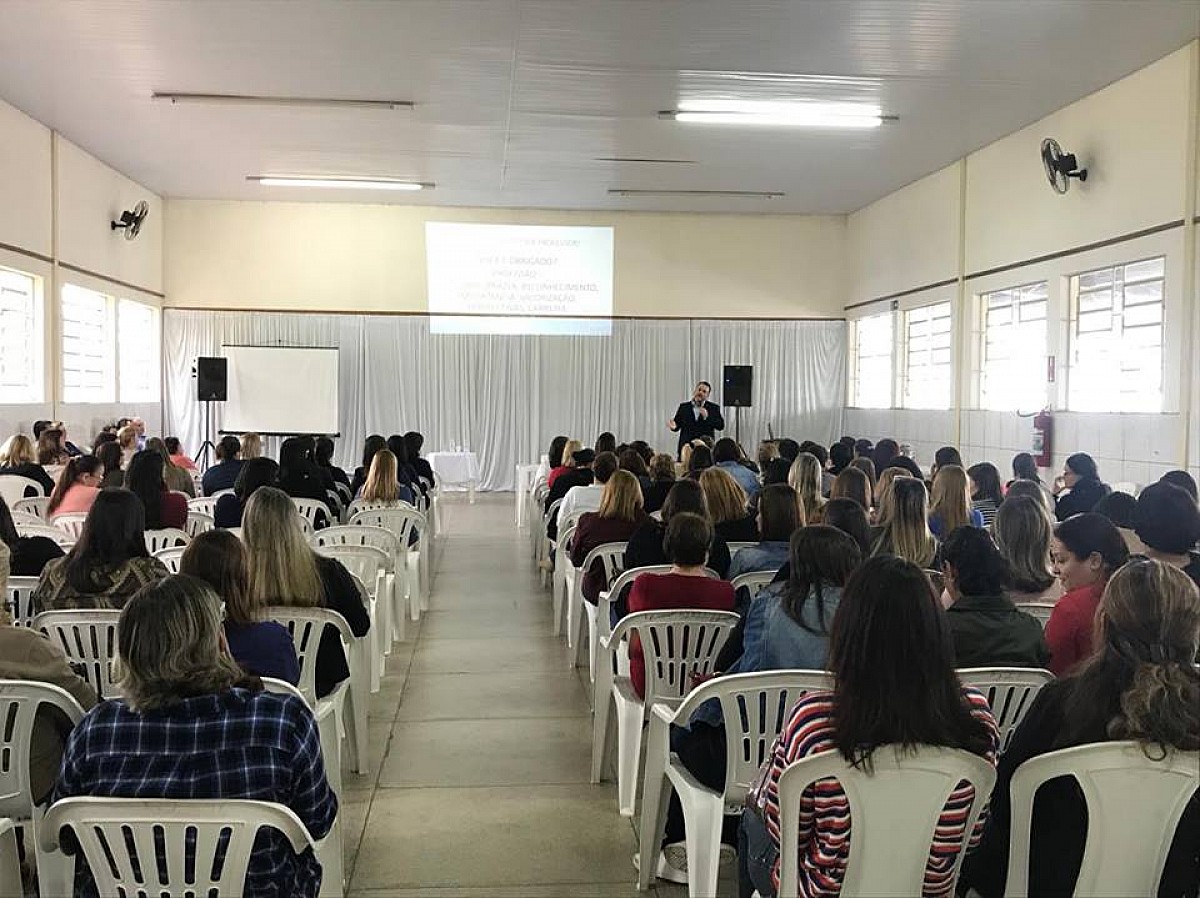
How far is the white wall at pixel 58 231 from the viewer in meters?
9.88

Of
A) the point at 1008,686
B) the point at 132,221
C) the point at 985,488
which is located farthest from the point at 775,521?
the point at 132,221

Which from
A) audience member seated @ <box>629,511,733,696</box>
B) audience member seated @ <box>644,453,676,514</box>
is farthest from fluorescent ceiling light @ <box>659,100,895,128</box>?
A: audience member seated @ <box>629,511,733,696</box>

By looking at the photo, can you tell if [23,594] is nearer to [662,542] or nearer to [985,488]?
[662,542]

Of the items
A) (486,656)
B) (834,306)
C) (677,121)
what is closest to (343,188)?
(677,121)

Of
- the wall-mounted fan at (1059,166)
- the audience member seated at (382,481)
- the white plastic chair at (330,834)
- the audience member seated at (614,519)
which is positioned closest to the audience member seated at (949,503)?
the audience member seated at (614,519)

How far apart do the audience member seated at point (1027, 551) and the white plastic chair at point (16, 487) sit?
6195mm

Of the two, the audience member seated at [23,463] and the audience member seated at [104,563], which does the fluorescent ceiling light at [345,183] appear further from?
the audience member seated at [104,563]

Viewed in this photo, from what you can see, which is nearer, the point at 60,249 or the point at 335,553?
the point at 335,553

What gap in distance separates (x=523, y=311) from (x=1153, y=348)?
8.67 metres

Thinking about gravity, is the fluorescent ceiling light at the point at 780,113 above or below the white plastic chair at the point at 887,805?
above

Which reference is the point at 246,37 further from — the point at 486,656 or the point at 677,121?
the point at 486,656

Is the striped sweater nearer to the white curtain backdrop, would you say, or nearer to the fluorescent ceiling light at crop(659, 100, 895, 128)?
the fluorescent ceiling light at crop(659, 100, 895, 128)

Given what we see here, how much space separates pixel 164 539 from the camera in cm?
530

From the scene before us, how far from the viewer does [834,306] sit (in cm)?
1579
